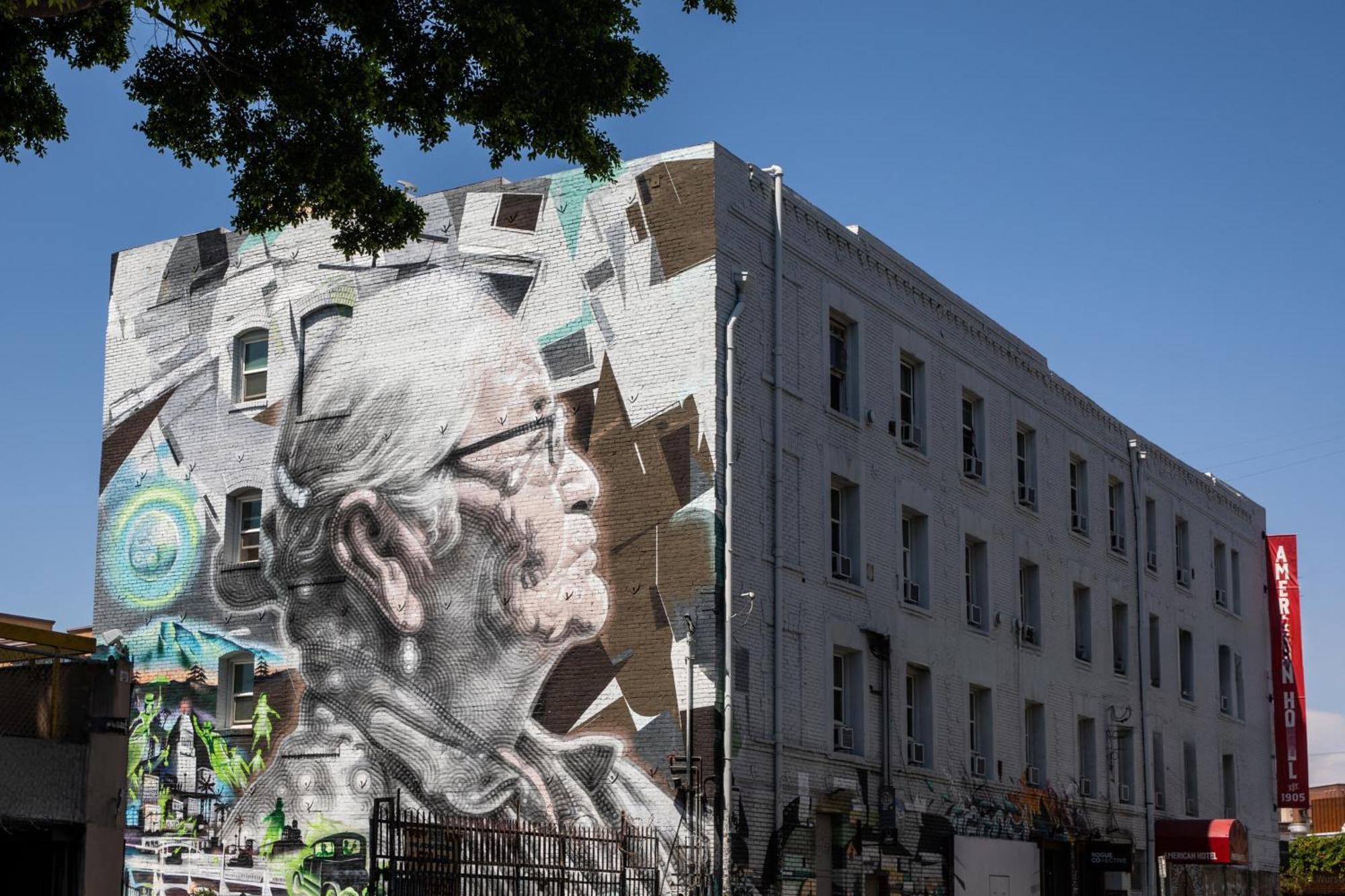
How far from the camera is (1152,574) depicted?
44.3m

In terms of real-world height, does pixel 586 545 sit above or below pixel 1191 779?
above

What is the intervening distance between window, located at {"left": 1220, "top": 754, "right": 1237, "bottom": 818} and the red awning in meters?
5.74

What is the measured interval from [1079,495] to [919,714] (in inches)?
413

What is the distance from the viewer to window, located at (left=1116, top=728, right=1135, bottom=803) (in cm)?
4062

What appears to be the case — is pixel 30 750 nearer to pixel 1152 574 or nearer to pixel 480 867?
pixel 480 867

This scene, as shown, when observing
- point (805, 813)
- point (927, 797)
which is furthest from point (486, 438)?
point (927, 797)

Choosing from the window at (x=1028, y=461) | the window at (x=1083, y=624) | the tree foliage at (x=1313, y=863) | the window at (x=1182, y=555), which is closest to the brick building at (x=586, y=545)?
the window at (x=1028, y=461)

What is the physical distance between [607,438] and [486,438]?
243 centimetres

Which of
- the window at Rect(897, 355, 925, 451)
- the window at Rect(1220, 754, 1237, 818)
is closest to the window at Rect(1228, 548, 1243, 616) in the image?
the window at Rect(1220, 754, 1237, 818)

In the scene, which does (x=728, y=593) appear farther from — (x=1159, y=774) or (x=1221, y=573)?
(x=1221, y=573)

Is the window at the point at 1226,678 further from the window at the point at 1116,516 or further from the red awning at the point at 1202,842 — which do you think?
the window at the point at 1116,516

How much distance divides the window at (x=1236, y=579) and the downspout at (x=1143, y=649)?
7171 millimetres

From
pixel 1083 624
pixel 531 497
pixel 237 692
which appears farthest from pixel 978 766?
pixel 237 692

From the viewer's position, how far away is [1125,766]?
4119 cm
